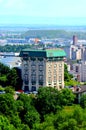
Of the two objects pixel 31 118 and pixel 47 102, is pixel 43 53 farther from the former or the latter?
pixel 31 118

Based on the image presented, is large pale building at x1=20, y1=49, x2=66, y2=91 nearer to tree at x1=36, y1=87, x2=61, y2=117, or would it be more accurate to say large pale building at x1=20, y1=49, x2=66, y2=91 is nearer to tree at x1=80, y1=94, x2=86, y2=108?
tree at x1=36, y1=87, x2=61, y2=117

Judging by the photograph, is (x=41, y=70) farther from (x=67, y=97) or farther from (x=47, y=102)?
(x=47, y=102)

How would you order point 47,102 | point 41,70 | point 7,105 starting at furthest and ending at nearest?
point 41,70
point 47,102
point 7,105

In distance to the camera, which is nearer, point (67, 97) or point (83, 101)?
point (83, 101)

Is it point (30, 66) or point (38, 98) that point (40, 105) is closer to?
point (38, 98)

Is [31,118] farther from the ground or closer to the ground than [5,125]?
closer to the ground

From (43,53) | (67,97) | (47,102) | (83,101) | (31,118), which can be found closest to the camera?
(31,118)

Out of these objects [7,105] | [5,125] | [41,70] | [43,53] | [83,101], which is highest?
[43,53]

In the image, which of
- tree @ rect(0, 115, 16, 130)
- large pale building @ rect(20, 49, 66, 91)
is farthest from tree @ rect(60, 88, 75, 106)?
large pale building @ rect(20, 49, 66, 91)

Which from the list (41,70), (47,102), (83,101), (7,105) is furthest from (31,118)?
(41,70)
